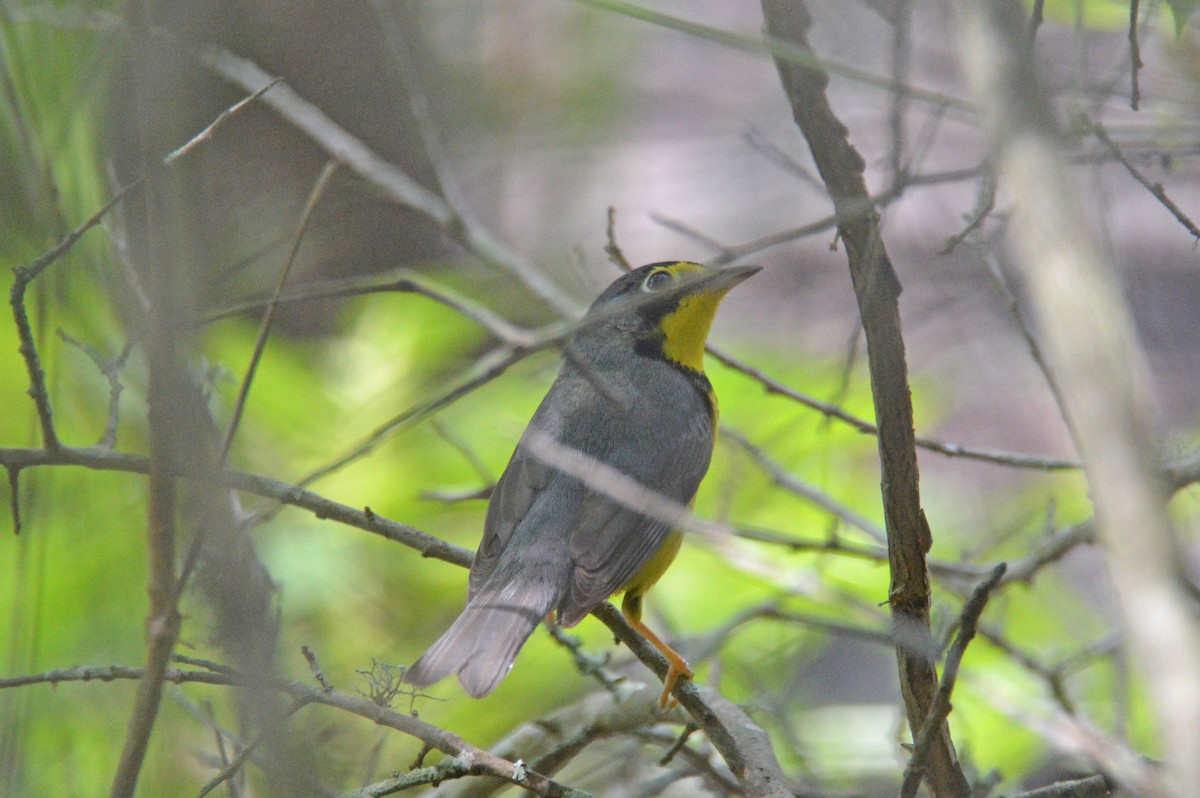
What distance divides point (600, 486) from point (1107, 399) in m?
2.22

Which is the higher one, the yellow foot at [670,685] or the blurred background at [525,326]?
the blurred background at [525,326]

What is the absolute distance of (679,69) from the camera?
464 inches

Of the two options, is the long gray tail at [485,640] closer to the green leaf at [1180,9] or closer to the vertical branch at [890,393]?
the vertical branch at [890,393]

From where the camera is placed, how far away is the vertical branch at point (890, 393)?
2387 mm

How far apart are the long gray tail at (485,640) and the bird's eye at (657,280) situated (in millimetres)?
1532

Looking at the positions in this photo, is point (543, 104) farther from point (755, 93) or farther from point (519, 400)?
point (519, 400)

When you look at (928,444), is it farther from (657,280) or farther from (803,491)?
(657,280)

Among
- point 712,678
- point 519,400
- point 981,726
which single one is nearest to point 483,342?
point 519,400

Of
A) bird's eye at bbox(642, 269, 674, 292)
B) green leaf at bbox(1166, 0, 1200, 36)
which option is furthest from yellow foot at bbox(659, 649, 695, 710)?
green leaf at bbox(1166, 0, 1200, 36)

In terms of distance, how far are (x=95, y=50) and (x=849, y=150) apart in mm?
2057

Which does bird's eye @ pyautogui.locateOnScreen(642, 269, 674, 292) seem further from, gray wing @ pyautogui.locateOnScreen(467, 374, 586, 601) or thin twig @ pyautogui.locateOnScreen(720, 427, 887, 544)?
thin twig @ pyautogui.locateOnScreen(720, 427, 887, 544)

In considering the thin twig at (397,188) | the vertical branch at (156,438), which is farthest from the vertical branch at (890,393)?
the thin twig at (397,188)

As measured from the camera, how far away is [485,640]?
3291 mm

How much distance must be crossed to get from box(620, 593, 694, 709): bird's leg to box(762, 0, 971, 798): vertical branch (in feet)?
2.61
